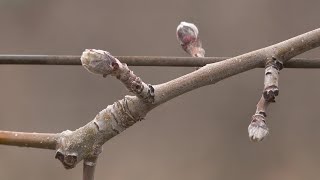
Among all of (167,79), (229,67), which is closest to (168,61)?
(229,67)

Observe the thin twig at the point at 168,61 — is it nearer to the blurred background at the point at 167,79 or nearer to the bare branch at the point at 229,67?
the bare branch at the point at 229,67

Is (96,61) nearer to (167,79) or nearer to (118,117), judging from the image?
(118,117)

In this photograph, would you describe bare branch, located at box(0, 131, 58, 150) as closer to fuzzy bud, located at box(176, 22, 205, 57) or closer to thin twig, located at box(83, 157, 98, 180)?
thin twig, located at box(83, 157, 98, 180)

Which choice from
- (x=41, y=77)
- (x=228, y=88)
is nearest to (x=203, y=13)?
(x=228, y=88)

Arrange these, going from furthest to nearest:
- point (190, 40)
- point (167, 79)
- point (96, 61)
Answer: point (167, 79) → point (190, 40) → point (96, 61)

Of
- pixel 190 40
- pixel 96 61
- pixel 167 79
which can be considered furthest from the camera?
pixel 167 79

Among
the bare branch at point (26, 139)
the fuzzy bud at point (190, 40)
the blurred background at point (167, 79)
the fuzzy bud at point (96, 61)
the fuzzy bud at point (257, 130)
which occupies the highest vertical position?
the blurred background at point (167, 79)

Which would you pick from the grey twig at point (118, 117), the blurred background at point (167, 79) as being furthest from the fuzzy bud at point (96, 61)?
the blurred background at point (167, 79)
